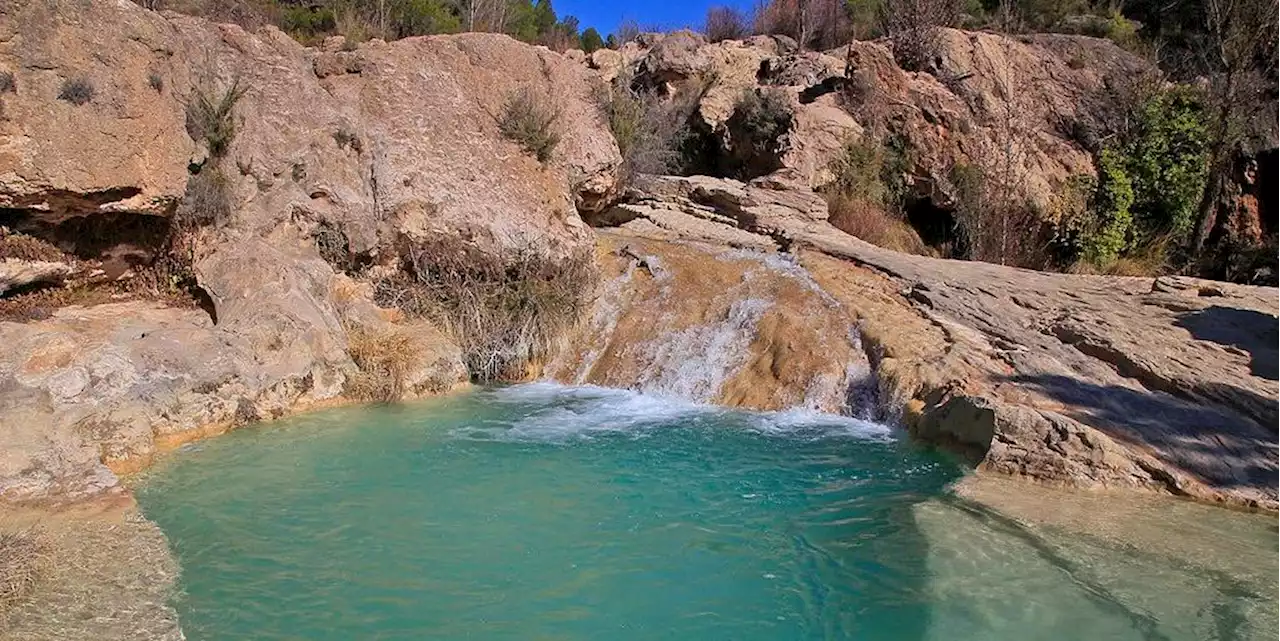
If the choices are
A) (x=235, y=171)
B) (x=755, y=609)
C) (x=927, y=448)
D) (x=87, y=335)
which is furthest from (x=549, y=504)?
(x=235, y=171)

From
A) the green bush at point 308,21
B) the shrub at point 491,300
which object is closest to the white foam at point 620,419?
the shrub at point 491,300

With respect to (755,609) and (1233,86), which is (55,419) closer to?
(755,609)

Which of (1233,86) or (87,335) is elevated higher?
(1233,86)

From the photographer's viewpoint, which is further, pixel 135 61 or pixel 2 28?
pixel 135 61

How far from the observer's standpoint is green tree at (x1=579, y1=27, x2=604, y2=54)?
100ft

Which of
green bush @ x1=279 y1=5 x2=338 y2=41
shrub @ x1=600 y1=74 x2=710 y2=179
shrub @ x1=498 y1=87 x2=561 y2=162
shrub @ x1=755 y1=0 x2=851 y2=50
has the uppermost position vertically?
shrub @ x1=755 y1=0 x2=851 y2=50

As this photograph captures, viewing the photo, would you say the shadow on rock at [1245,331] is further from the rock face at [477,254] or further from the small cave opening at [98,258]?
the small cave opening at [98,258]

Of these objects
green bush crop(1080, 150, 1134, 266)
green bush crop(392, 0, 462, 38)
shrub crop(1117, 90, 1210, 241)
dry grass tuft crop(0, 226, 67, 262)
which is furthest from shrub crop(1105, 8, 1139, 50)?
dry grass tuft crop(0, 226, 67, 262)

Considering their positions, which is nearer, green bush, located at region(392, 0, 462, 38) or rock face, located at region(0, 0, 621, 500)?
rock face, located at region(0, 0, 621, 500)

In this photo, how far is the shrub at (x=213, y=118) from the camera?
8211 millimetres

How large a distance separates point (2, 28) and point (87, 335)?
7.91ft

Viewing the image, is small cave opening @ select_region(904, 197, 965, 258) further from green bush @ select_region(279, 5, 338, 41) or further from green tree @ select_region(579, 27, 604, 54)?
green tree @ select_region(579, 27, 604, 54)

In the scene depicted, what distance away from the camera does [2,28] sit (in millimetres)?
6484

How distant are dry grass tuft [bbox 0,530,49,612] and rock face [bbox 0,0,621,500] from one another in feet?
3.28
